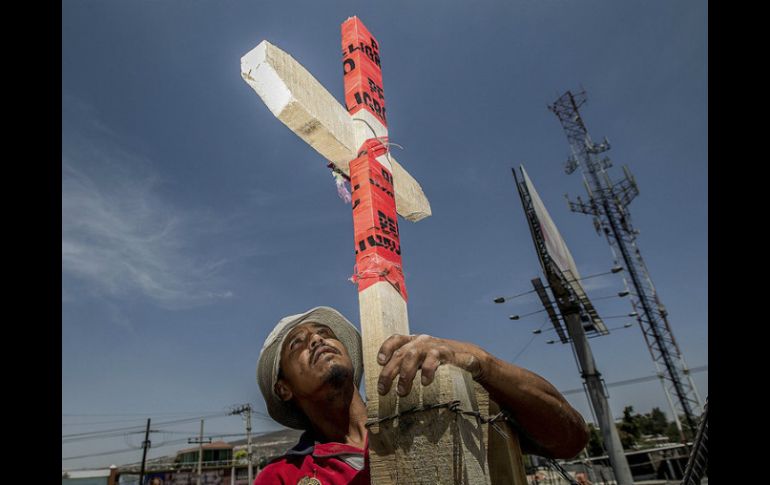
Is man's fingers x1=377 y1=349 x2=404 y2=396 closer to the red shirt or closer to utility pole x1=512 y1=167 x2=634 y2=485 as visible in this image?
the red shirt

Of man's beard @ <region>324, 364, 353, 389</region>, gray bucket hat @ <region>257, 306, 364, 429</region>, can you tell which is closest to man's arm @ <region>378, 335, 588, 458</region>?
man's beard @ <region>324, 364, 353, 389</region>

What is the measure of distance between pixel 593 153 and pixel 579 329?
45.9 feet

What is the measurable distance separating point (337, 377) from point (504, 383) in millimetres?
1012

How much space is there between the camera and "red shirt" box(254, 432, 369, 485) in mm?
1815

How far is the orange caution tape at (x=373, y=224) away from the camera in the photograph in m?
1.66

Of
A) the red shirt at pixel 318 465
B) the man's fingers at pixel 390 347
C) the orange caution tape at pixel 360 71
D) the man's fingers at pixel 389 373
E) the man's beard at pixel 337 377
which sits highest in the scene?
the orange caution tape at pixel 360 71

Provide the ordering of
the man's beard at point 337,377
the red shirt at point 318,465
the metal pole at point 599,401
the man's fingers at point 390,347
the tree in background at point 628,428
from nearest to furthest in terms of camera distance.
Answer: the man's fingers at point 390,347 < the red shirt at point 318,465 < the man's beard at point 337,377 < the metal pole at point 599,401 < the tree in background at point 628,428

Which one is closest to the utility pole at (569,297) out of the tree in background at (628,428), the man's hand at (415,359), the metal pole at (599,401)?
the metal pole at (599,401)

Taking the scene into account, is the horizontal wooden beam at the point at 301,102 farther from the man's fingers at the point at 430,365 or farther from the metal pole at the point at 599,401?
the metal pole at the point at 599,401

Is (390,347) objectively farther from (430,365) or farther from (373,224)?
(373,224)

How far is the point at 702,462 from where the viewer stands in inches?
79.4

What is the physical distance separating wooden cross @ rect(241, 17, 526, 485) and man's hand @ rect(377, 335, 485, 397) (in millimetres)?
25
